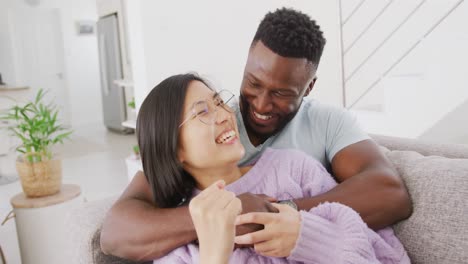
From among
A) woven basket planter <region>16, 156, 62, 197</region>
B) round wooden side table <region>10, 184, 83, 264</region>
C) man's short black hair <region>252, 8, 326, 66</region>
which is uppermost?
man's short black hair <region>252, 8, 326, 66</region>

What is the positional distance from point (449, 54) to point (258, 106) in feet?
5.15

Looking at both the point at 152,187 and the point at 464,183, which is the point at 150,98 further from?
the point at 464,183

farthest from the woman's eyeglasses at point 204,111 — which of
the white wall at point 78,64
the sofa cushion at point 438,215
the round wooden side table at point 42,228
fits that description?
the white wall at point 78,64

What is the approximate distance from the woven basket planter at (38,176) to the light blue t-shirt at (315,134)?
4.51 feet

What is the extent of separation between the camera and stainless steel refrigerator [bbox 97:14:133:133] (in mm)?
6426

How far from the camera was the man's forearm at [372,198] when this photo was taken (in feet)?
Answer: 3.44

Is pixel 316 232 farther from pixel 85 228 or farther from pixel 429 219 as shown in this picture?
pixel 85 228

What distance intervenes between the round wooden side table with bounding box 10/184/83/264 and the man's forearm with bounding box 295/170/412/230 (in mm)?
1638

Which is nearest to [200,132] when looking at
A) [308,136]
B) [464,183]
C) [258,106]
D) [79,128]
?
[258,106]

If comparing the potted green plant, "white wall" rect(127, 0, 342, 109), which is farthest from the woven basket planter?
"white wall" rect(127, 0, 342, 109)

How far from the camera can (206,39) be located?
315 cm

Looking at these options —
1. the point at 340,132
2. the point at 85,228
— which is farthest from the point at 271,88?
the point at 85,228

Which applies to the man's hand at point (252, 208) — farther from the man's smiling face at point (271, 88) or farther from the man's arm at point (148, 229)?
the man's smiling face at point (271, 88)

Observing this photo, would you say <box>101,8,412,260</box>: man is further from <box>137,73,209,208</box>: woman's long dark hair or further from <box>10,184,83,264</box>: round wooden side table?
<box>10,184,83,264</box>: round wooden side table
